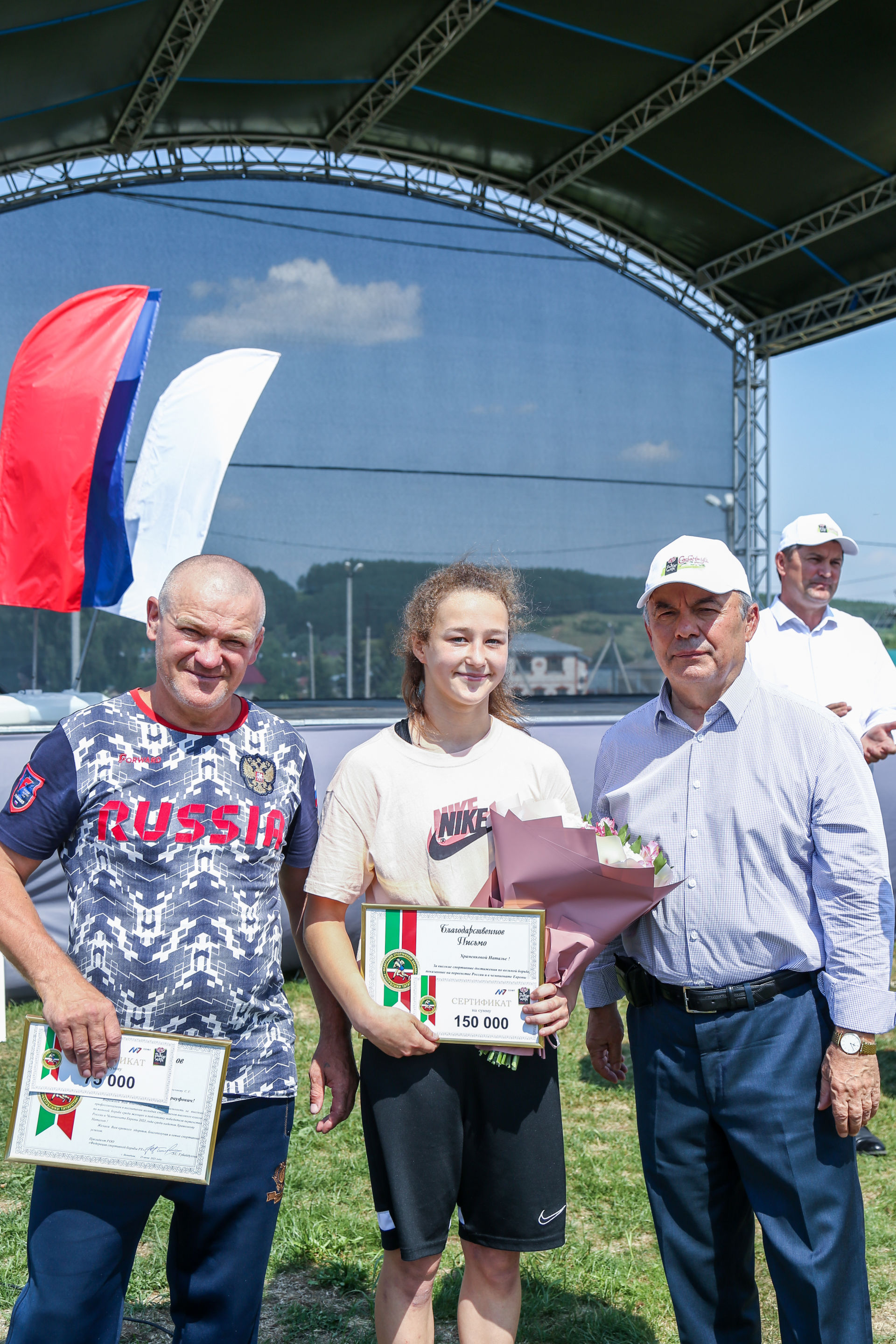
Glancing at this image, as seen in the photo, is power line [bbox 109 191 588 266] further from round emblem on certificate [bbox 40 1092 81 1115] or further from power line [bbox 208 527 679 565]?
round emblem on certificate [bbox 40 1092 81 1115]

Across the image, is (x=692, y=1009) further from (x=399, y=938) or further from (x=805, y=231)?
(x=805, y=231)

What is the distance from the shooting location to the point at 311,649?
42.4 feet

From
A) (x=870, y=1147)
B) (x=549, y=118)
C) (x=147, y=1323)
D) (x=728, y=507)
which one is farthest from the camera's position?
(x=728, y=507)

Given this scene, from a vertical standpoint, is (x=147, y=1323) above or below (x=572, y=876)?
below

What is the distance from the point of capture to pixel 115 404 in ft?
18.1

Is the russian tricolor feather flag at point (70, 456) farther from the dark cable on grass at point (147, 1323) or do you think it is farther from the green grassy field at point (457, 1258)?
the dark cable on grass at point (147, 1323)

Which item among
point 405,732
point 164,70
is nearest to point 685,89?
point 164,70

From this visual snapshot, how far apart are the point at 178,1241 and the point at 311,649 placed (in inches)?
451

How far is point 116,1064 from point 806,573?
9.51 ft

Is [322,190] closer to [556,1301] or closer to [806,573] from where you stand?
[806,573]

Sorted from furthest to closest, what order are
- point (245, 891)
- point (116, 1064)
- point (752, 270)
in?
point (752, 270)
point (245, 891)
point (116, 1064)

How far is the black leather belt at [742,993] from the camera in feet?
5.28

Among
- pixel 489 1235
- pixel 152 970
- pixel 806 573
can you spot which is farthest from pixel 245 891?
pixel 806 573

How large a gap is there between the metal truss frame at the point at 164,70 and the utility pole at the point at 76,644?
499 centimetres
